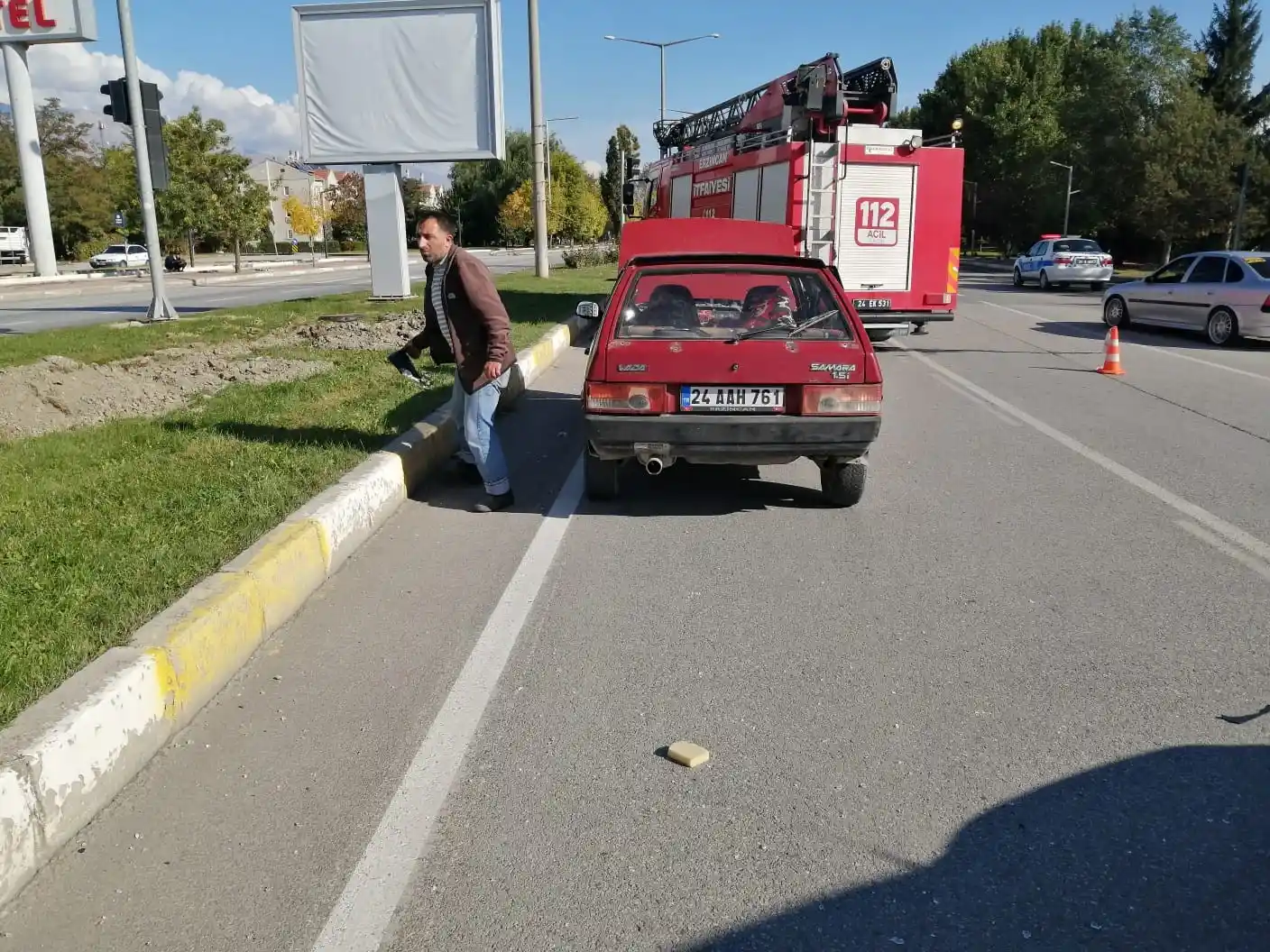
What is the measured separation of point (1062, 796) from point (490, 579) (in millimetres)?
2962

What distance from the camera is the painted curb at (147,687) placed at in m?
2.84

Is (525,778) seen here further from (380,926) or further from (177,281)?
(177,281)

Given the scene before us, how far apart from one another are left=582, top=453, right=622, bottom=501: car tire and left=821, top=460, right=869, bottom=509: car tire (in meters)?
1.32

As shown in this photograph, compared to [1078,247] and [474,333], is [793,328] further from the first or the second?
[1078,247]

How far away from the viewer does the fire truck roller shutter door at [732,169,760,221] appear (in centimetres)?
1491

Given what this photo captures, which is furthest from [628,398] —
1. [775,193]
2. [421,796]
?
[775,193]

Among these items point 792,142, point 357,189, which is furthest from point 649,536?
point 357,189

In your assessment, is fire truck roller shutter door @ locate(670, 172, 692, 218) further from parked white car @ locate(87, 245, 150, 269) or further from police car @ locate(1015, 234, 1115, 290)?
parked white car @ locate(87, 245, 150, 269)

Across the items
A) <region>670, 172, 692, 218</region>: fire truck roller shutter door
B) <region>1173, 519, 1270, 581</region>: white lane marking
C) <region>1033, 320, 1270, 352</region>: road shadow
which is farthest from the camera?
<region>670, 172, 692, 218</region>: fire truck roller shutter door

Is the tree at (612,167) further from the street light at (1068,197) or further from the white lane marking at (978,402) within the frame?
the white lane marking at (978,402)

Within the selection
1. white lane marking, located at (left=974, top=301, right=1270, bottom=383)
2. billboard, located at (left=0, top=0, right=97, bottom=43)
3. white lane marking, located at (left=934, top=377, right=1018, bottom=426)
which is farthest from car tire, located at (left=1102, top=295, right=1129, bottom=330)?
billboard, located at (left=0, top=0, right=97, bottom=43)

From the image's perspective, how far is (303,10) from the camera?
693 inches

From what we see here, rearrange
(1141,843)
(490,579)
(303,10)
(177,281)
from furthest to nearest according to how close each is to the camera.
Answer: (177,281) → (303,10) → (490,579) → (1141,843)

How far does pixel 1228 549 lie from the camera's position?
5.56 metres
